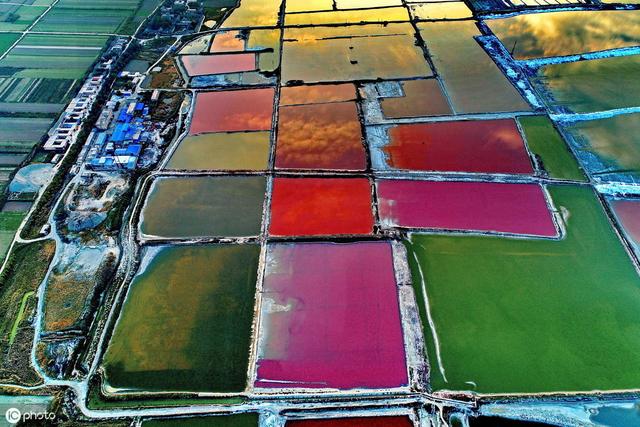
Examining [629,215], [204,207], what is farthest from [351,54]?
[629,215]

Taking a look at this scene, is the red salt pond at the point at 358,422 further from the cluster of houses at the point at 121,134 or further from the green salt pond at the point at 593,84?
the green salt pond at the point at 593,84

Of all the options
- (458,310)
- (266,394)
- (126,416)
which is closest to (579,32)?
(458,310)

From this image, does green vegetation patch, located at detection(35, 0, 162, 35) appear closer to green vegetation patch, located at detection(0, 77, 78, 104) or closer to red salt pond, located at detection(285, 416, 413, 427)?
green vegetation patch, located at detection(0, 77, 78, 104)

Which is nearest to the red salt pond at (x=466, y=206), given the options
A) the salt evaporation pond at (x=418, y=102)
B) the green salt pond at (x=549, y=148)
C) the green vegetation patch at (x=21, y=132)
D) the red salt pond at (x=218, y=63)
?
the green salt pond at (x=549, y=148)

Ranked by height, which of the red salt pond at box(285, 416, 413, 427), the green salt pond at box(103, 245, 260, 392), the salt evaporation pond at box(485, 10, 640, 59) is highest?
the salt evaporation pond at box(485, 10, 640, 59)

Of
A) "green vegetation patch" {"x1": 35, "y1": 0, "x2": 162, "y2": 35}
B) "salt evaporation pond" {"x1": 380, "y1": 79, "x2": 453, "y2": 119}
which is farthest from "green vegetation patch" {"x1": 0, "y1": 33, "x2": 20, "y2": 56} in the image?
"salt evaporation pond" {"x1": 380, "y1": 79, "x2": 453, "y2": 119}

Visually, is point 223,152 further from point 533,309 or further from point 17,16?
point 17,16
